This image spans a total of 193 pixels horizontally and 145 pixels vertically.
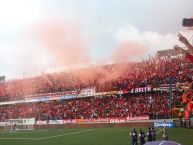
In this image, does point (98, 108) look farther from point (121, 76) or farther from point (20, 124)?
point (20, 124)

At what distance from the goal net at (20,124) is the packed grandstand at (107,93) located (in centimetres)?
145

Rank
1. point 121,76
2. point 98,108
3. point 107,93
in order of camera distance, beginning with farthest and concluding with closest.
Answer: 1. point 107,93
2. point 98,108
3. point 121,76

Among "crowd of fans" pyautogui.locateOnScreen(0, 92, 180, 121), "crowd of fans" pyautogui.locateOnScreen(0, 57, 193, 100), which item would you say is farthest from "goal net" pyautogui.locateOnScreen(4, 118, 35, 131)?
"crowd of fans" pyautogui.locateOnScreen(0, 57, 193, 100)

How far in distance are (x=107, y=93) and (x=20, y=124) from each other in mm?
12760

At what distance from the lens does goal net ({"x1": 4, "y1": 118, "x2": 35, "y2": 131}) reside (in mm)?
51312

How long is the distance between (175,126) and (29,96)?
2637 cm

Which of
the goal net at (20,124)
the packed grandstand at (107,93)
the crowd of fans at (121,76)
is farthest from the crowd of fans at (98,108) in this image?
the goal net at (20,124)

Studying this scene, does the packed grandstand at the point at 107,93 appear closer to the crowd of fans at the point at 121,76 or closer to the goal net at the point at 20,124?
the crowd of fans at the point at 121,76

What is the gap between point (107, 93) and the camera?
49.0m

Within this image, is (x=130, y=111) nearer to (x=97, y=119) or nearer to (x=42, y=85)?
(x=97, y=119)

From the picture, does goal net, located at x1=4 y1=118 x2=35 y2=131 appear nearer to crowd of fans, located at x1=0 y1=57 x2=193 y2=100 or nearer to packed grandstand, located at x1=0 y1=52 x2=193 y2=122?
packed grandstand, located at x1=0 y1=52 x2=193 y2=122

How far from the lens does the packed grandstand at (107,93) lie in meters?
43.3

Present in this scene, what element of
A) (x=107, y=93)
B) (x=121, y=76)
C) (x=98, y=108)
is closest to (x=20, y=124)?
(x=98, y=108)

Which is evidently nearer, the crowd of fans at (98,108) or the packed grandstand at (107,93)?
the crowd of fans at (98,108)
